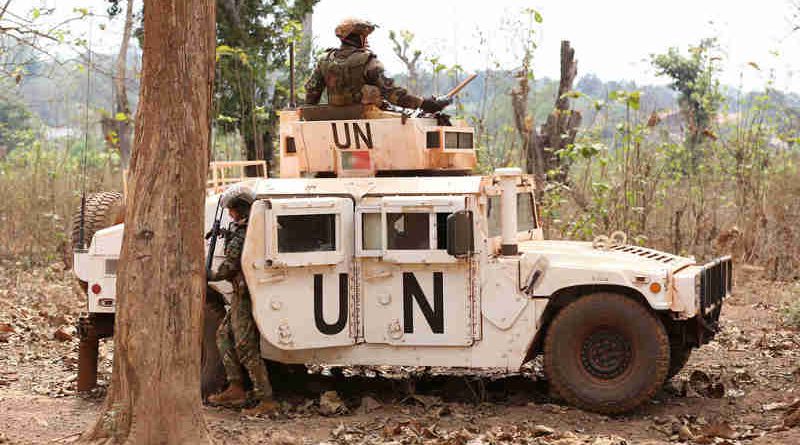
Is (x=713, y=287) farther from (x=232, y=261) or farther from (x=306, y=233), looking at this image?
(x=232, y=261)

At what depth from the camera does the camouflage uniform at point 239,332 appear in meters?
7.70

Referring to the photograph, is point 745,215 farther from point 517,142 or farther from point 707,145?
point 517,142

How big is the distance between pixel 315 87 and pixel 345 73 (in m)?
0.35

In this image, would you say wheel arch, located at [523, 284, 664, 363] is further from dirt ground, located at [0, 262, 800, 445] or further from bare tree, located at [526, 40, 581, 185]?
bare tree, located at [526, 40, 581, 185]

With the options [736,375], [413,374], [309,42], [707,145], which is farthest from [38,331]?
[707,145]

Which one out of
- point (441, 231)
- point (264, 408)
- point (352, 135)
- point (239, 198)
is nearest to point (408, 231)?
point (441, 231)

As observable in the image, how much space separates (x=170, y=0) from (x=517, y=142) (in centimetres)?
984

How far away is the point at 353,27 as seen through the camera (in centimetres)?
844

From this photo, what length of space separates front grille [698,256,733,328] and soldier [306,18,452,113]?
2.42 metres

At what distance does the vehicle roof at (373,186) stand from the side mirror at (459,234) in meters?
0.30

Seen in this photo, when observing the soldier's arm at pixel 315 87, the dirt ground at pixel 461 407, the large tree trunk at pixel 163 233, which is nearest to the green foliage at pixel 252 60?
the dirt ground at pixel 461 407

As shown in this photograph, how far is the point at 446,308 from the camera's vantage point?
7746 mm

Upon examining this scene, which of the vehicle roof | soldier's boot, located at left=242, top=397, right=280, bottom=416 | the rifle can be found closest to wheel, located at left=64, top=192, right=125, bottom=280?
the rifle

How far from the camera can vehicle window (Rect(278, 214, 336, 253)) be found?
25.2 feet
